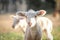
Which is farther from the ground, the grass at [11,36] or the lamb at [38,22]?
the lamb at [38,22]

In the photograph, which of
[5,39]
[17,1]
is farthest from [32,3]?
[5,39]

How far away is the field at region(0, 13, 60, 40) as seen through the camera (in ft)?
4.19

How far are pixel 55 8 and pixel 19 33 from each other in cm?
32

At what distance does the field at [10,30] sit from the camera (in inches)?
50.3

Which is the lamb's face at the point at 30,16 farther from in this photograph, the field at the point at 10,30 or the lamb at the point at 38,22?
the field at the point at 10,30

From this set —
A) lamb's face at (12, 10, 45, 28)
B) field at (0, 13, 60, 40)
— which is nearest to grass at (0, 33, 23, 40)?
field at (0, 13, 60, 40)

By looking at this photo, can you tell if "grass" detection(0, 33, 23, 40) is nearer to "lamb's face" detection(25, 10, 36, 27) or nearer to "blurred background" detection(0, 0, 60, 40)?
"blurred background" detection(0, 0, 60, 40)

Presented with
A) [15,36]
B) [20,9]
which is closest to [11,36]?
[15,36]

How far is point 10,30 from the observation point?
1.30 meters

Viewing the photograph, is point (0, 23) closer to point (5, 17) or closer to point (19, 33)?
point (5, 17)

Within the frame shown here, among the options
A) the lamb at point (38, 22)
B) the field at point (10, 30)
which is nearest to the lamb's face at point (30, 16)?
the lamb at point (38, 22)

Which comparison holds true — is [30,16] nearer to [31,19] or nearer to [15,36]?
[31,19]

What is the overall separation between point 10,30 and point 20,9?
0.17 meters

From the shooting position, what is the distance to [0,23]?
4.33 ft
